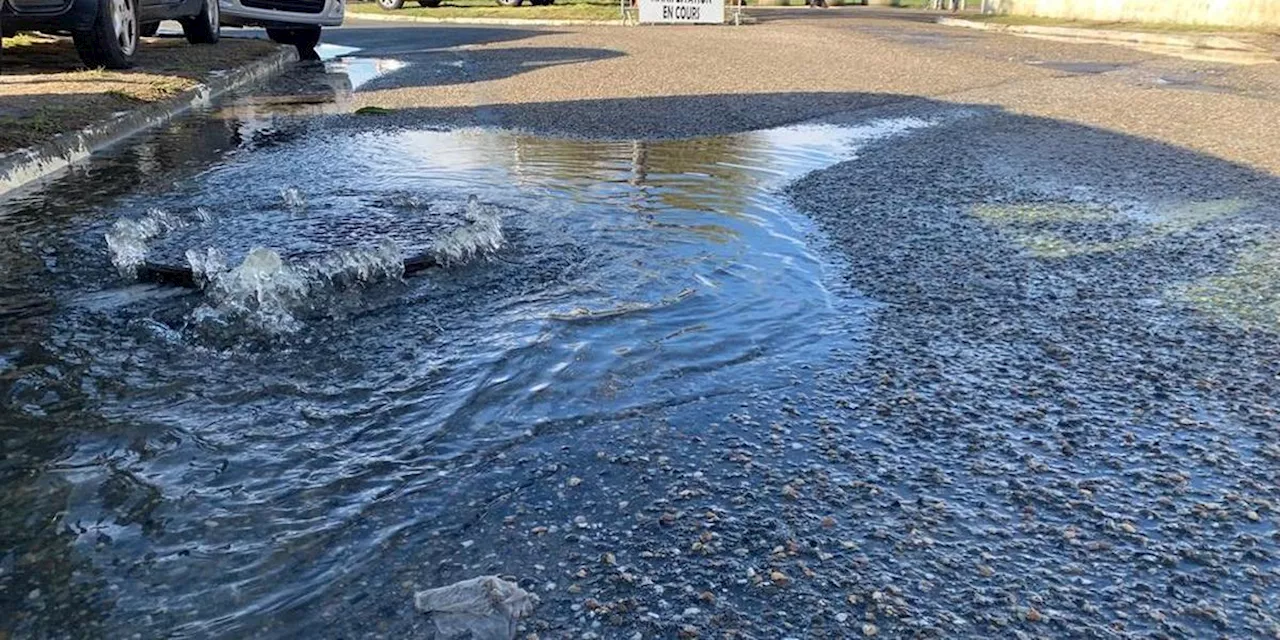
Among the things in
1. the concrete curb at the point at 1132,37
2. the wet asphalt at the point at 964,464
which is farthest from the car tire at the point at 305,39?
the concrete curb at the point at 1132,37

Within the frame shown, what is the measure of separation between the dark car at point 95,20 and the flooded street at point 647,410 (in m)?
3.96

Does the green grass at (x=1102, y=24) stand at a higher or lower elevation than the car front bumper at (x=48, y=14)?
higher

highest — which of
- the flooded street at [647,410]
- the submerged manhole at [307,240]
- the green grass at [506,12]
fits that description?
the green grass at [506,12]

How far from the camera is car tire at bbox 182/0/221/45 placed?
44.9ft

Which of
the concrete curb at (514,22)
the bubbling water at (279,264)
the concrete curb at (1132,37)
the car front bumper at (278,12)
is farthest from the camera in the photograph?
the concrete curb at (514,22)

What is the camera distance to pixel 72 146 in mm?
7113

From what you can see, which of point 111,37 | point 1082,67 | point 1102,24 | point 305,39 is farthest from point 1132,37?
point 111,37

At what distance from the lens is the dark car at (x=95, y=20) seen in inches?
358

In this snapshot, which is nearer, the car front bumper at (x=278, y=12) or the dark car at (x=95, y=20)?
the dark car at (x=95, y=20)

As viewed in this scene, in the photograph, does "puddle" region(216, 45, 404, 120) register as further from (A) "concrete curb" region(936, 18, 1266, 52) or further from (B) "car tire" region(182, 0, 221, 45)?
(A) "concrete curb" region(936, 18, 1266, 52)

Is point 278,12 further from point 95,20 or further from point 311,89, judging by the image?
point 95,20

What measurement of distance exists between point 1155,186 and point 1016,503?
4.34 m

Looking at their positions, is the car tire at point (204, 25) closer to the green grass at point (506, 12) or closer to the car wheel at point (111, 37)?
Result: the car wheel at point (111, 37)

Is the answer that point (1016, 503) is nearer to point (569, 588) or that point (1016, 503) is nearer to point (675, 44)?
point (569, 588)
